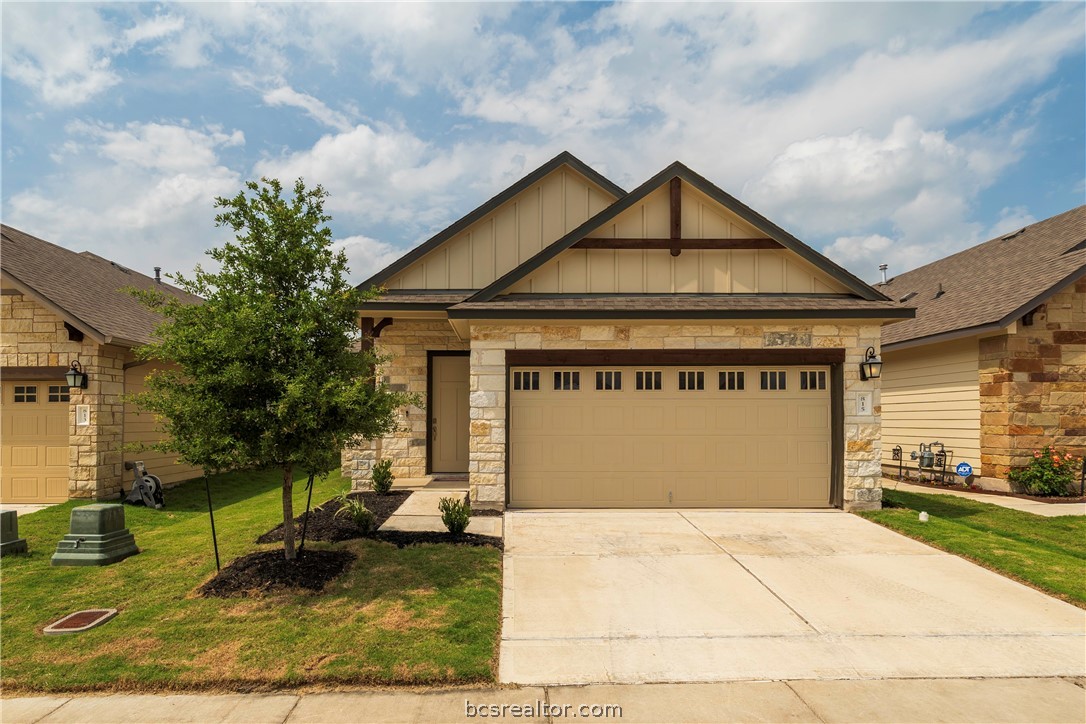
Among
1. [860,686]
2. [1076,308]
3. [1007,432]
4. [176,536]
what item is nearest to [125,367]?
[176,536]

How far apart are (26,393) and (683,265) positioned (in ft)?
44.0

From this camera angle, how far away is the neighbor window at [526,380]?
9711mm

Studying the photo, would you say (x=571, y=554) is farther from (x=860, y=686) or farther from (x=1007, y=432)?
(x=1007, y=432)

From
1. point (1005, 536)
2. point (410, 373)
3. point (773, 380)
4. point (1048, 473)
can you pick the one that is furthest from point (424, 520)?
point (1048, 473)

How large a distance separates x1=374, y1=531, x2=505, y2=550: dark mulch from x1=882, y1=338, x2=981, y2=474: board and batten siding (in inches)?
458

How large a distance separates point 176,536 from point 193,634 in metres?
4.38

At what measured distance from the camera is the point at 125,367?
12.4m

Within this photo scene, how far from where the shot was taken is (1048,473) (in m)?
11.8

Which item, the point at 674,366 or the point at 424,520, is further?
the point at 674,366

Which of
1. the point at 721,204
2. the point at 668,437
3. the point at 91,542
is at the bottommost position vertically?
the point at 91,542

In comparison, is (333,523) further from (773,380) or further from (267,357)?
(773,380)
